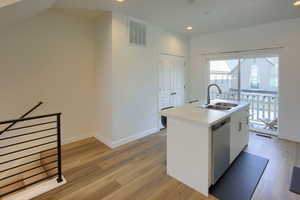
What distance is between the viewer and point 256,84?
4.38 meters

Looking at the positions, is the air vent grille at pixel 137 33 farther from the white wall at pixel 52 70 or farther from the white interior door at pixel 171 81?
the white wall at pixel 52 70

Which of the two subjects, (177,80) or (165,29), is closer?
(165,29)

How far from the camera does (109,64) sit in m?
3.26

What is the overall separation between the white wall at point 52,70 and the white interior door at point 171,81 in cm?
174

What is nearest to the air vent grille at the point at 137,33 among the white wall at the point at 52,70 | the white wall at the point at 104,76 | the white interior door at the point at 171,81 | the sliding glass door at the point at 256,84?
the white wall at the point at 104,76

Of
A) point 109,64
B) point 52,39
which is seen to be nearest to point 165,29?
point 109,64

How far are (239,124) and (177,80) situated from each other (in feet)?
7.89

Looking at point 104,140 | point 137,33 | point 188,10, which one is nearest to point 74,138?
point 104,140

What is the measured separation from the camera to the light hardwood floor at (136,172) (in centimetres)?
202

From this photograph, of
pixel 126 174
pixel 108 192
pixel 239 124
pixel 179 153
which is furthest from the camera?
pixel 239 124

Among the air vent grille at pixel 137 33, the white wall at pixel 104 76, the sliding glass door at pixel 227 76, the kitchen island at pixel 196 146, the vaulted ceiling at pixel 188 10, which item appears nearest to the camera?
the kitchen island at pixel 196 146

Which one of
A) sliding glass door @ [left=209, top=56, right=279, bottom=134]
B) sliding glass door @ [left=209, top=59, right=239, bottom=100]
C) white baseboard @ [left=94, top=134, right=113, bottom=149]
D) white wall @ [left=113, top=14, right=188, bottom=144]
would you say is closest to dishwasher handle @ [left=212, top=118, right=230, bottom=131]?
white wall @ [left=113, top=14, right=188, bottom=144]

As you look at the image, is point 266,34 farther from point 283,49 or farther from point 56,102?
point 56,102

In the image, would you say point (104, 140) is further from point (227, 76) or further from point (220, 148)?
point (227, 76)
